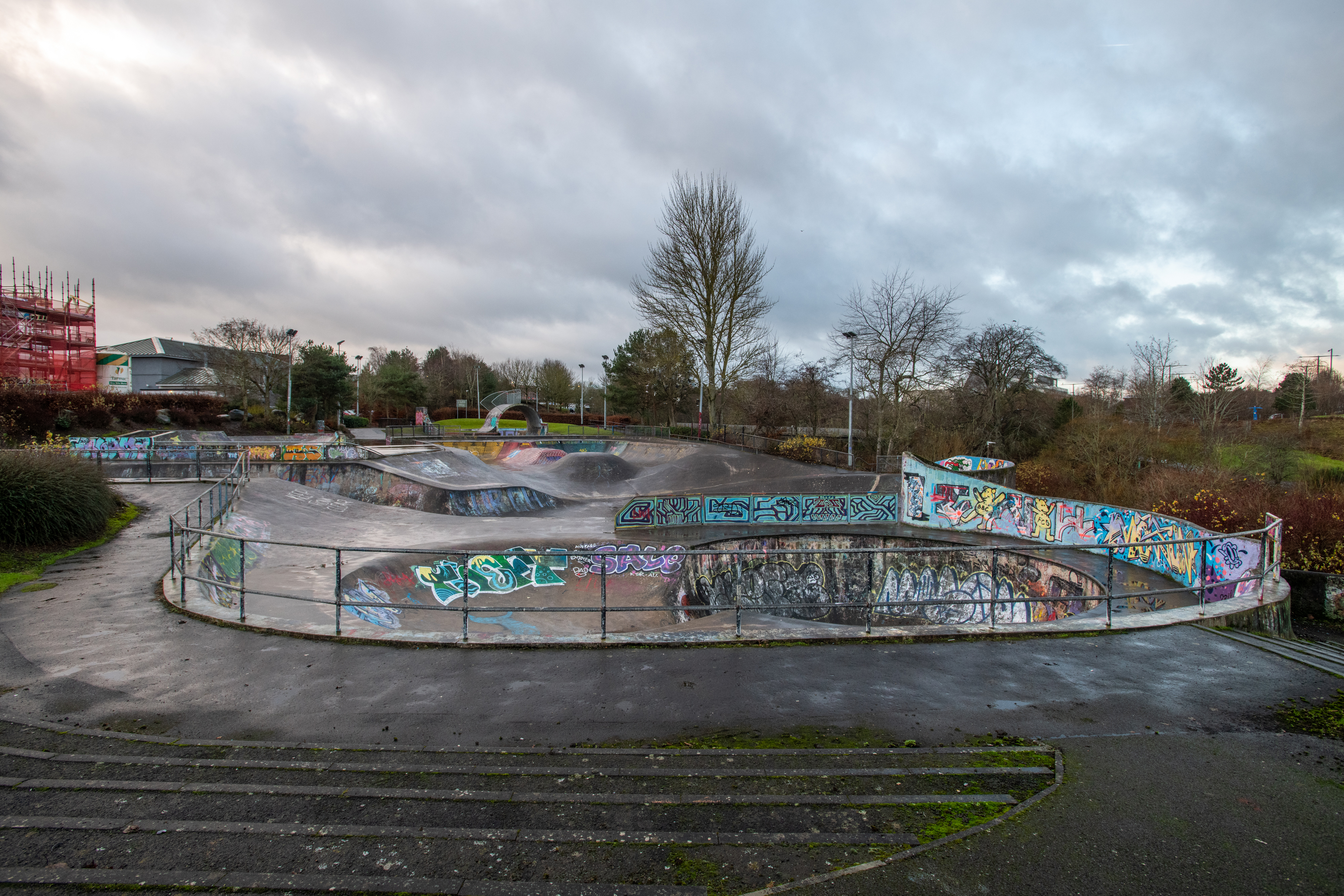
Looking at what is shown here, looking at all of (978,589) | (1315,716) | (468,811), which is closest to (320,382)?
(978,589)

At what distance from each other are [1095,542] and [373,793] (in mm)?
17416

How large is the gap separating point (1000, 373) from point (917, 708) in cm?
3335

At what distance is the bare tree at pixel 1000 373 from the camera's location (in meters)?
33.2

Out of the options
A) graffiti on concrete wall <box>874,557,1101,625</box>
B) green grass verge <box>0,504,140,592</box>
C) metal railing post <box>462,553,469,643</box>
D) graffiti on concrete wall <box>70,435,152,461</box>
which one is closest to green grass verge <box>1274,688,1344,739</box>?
metal railing post <box>462,553,469,643</box>

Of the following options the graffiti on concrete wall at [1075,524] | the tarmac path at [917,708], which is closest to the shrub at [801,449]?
the graffiti on concrete wall at [1075,524]

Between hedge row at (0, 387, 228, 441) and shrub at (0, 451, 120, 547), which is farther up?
hedge row at (0, 387, 228, 441)

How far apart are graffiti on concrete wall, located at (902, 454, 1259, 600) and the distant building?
231 feet

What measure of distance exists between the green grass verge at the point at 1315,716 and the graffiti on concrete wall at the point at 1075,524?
2321 millimetres

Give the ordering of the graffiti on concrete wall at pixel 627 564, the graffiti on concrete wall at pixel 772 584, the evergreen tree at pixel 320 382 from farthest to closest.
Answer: the evergreen tree at pixel 320 382, the graffiti on concrete wall at pixel 772 584, the graffiti on concrete wall at pixel 627 564

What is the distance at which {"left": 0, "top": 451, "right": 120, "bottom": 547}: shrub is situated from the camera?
11.1m

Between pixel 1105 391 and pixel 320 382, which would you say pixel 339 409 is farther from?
pixel 1105 391

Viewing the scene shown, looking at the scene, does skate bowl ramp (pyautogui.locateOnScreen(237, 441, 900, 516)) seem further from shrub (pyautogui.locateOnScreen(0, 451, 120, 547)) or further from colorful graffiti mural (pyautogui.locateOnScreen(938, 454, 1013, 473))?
shrub (pyautogui.locateOnScreen(0, 451, 120, 547))

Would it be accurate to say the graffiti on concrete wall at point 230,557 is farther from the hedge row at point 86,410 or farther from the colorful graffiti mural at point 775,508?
the hedge row at point 86,410

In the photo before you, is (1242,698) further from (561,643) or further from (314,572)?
(314,572)
